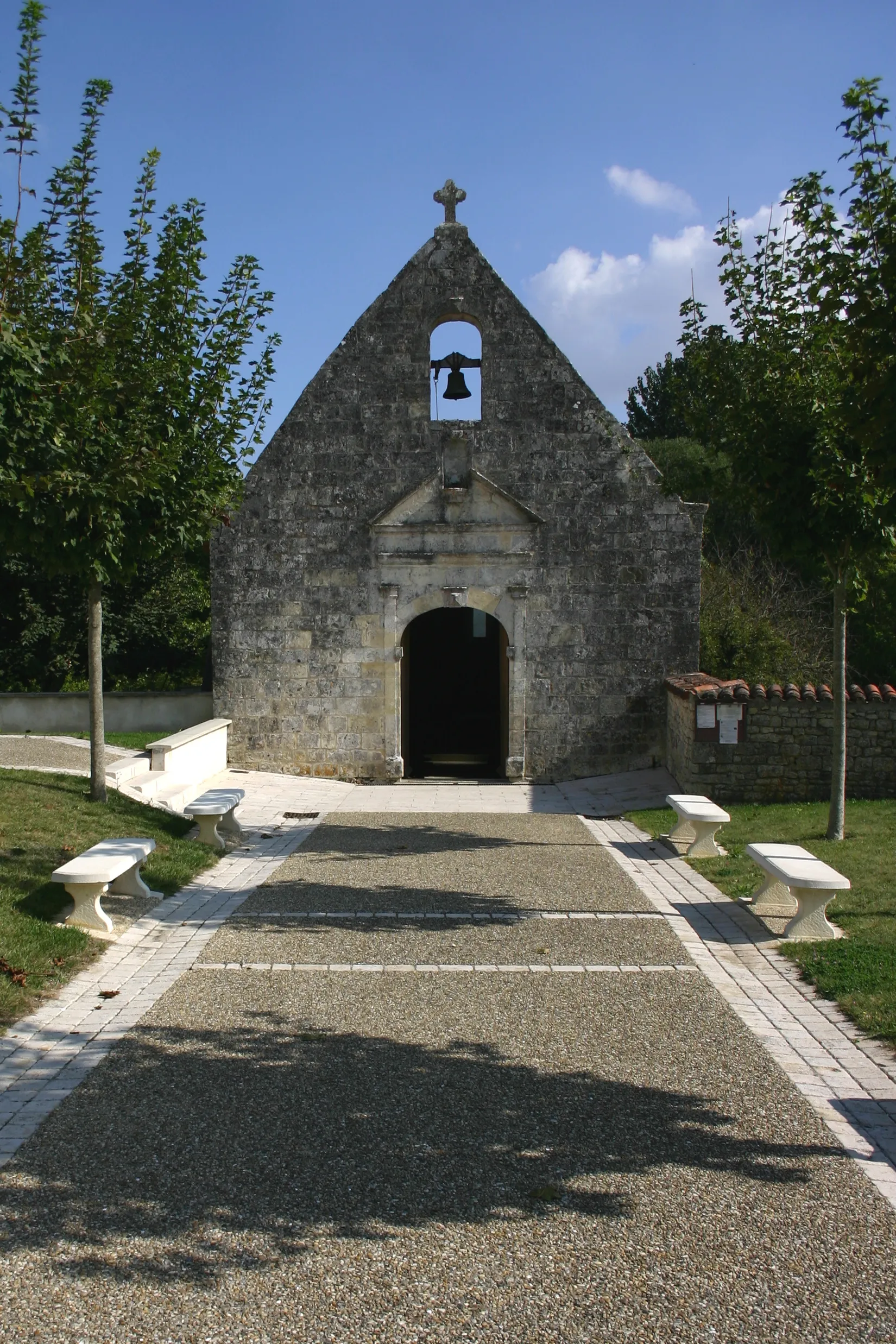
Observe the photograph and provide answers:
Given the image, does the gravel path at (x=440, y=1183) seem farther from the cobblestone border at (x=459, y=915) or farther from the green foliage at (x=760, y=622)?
the green foliage at (x=760, y=622)

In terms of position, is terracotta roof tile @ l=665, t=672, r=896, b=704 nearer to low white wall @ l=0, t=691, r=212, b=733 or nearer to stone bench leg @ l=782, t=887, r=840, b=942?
stone bench leg @ l=782, t=887, r=840, b=942

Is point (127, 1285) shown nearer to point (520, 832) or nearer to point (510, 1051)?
point (510, 1051)

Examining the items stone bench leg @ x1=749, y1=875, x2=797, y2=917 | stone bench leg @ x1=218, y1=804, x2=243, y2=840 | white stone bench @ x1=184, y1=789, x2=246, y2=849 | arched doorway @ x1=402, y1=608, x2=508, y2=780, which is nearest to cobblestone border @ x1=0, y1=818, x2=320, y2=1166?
white stone bench @ x1=184, y1=789, x2=246, y2=849

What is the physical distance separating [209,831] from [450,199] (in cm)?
951

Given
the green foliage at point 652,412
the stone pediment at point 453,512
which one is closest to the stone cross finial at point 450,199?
the stone pediment at point 453,512

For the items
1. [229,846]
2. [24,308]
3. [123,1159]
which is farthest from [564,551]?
[123,1159]

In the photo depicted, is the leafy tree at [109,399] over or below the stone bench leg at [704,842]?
over

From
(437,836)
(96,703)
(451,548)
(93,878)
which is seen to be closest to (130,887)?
(93,878)

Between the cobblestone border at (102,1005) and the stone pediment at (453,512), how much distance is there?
689cm

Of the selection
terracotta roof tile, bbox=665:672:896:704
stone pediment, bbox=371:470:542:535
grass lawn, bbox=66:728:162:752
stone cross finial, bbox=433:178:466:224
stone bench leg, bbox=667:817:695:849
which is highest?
stone cross finial, bbox=433:178:466:224

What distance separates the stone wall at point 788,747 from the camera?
12203mm

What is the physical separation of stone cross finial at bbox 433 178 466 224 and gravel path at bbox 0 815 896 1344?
39.2 feet

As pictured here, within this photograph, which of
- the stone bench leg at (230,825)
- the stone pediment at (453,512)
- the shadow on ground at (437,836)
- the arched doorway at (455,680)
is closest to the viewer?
the shadow on ground at (437,836)

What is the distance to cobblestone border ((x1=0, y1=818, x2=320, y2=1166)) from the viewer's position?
4469 mm
